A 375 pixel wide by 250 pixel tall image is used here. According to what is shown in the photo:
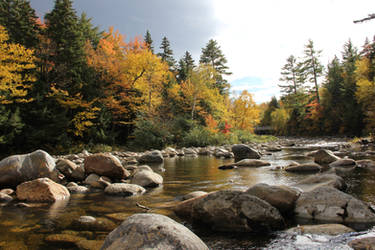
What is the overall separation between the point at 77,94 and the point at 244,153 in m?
12.5

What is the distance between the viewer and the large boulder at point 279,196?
12.8 feet

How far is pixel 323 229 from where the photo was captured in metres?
3.06

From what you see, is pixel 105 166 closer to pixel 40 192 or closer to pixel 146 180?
pixel 146 180

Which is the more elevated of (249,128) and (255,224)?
(249,128)

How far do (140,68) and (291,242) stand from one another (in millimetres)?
20558

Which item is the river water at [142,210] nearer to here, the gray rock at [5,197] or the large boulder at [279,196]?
the gray rock at [5,197]

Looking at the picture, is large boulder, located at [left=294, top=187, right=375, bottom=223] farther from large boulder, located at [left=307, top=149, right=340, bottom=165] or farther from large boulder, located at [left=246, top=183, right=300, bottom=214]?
large boulder, located at [left=307, top=149, right=340, bottom=165]

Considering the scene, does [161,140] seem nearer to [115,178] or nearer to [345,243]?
[115,178]

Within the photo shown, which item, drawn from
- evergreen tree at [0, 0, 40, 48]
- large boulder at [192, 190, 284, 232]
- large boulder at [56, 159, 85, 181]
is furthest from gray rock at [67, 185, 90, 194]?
evergreen tree at [0, 0, 40, 48]

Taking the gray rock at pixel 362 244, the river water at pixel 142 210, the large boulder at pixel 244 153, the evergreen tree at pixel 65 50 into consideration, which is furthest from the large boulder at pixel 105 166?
the evergreen tree at pixel 65 50

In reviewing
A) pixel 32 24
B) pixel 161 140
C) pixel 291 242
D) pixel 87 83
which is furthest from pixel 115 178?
pixel 32 24

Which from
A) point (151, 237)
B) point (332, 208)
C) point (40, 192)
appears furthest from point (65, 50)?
point (332, 208)

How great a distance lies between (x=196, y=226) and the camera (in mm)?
3535

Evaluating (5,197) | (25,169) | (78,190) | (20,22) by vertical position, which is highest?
(20,22)
